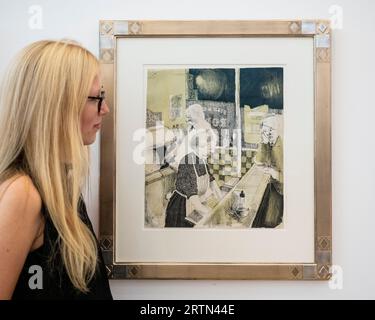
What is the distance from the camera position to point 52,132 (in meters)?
0.70

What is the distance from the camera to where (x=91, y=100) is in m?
0.79

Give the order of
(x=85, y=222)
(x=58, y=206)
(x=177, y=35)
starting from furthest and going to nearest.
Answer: (x=177, y=35) → (x=85, y=222) → (x=58, y=206)

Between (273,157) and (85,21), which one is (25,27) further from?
(273,157)

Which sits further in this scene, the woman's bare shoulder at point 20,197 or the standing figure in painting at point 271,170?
the standing figure in painting at point 271,170

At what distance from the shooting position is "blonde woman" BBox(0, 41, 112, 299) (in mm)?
659

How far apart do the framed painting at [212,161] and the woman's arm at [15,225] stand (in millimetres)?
307

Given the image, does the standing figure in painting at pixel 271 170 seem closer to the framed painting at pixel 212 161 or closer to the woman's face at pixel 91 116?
the framed painting at pixel 212 161

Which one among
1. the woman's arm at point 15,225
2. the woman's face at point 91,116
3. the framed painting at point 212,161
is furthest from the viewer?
the framed painting at point 212,161

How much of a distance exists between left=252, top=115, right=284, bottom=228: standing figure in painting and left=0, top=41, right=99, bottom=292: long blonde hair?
44cm

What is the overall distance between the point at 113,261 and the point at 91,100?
41cm

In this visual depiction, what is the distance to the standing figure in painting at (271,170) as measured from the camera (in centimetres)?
97

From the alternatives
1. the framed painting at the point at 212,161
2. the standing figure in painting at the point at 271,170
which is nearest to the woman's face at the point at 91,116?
the framed painting at the point at 212,161

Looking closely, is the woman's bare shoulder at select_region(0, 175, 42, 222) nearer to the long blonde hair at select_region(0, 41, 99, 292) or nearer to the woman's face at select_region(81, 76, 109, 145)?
the long blonde hair at select_region(0, 41, 99, 292)
